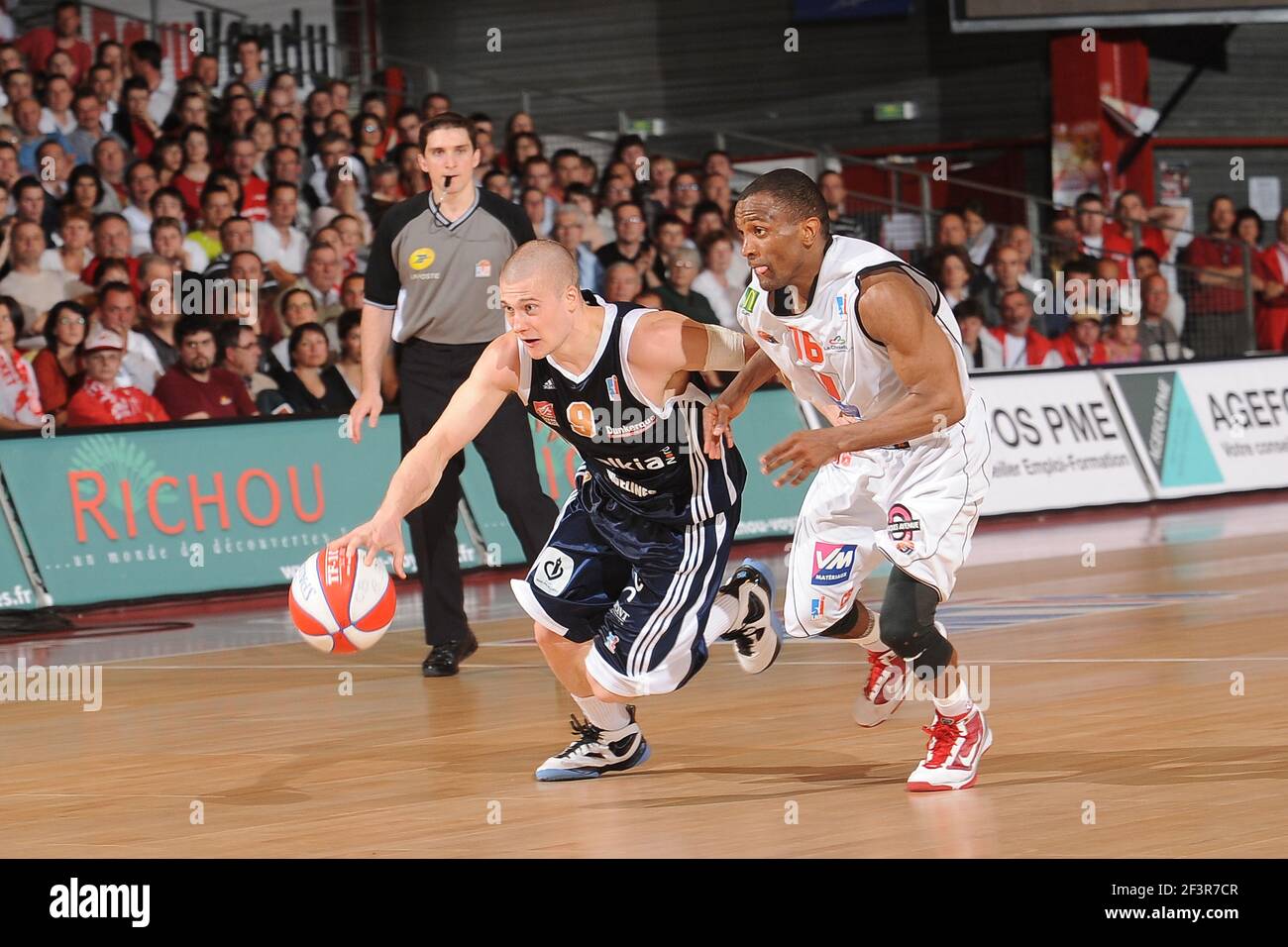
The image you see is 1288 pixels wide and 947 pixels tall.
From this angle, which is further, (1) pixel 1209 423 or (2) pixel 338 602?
(1) pixel 1209 423

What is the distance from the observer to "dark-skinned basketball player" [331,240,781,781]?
6.75 meters

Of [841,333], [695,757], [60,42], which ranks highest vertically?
[60,42]

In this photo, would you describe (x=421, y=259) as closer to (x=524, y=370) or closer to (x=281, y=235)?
(x=524, y=370)

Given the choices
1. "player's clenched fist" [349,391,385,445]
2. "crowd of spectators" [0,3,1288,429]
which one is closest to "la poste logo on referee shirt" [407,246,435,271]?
"player's clenched fist" [349,391,385,445]

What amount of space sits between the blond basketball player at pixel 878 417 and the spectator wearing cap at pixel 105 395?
24.5 feet

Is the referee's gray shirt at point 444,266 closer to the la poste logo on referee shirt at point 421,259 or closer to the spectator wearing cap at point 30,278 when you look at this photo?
the la poste logo on referee shirt at point 421,259

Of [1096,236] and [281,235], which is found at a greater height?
[281,235]

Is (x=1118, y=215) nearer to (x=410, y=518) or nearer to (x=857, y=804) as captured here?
(x=410, y=518)

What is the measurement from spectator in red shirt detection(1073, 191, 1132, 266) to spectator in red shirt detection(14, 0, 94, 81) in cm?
1065

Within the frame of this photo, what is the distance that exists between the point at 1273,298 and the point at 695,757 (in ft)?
53.2

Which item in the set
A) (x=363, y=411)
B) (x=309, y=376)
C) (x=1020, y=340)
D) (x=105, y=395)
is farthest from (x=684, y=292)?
(x=363, y=411)

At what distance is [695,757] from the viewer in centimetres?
→ 747

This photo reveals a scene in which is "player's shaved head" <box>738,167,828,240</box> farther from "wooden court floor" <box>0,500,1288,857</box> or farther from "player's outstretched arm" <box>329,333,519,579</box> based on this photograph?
"wooden court floor" <box>0,500,1288,857</box>

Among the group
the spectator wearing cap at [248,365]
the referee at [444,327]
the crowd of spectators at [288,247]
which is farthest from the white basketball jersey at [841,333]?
the spectator wearing cap at [248,365]
